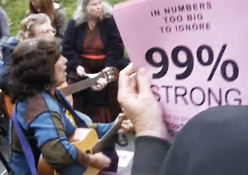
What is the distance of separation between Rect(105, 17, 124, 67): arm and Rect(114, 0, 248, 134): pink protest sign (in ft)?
11.0

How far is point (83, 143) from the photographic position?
120 inches

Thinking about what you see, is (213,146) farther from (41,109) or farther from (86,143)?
(86,143)

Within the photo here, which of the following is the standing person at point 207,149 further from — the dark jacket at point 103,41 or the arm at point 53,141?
the dark jacket at point 103,41

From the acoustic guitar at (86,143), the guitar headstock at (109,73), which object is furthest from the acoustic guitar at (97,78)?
the acoustic guitar at (86,143)

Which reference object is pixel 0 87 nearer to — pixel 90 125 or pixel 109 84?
pixel 90 125

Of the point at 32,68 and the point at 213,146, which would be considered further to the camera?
the point at 32,68

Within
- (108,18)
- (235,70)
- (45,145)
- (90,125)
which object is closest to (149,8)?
(235,70)

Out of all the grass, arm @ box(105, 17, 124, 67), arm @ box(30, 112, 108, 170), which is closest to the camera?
arm @ box(30, 112, 108, 170)

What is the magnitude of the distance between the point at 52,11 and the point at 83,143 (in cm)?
267

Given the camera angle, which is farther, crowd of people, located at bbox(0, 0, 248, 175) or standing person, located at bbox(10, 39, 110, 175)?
standing person, located at bbox(10, 39, 110, 175)

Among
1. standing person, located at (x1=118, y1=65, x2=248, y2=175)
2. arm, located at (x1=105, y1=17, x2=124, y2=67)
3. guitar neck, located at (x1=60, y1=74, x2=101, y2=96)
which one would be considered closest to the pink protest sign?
standing person, located at (x1=118, y1=65, x2=248, y2=175)

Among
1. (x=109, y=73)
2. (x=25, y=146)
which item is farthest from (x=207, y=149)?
(x=109, y=73)

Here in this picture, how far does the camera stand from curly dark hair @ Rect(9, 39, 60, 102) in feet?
9.27

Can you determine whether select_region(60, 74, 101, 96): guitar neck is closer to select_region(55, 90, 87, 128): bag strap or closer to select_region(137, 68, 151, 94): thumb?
select_region(55, 90, 87, 128): bag strap
